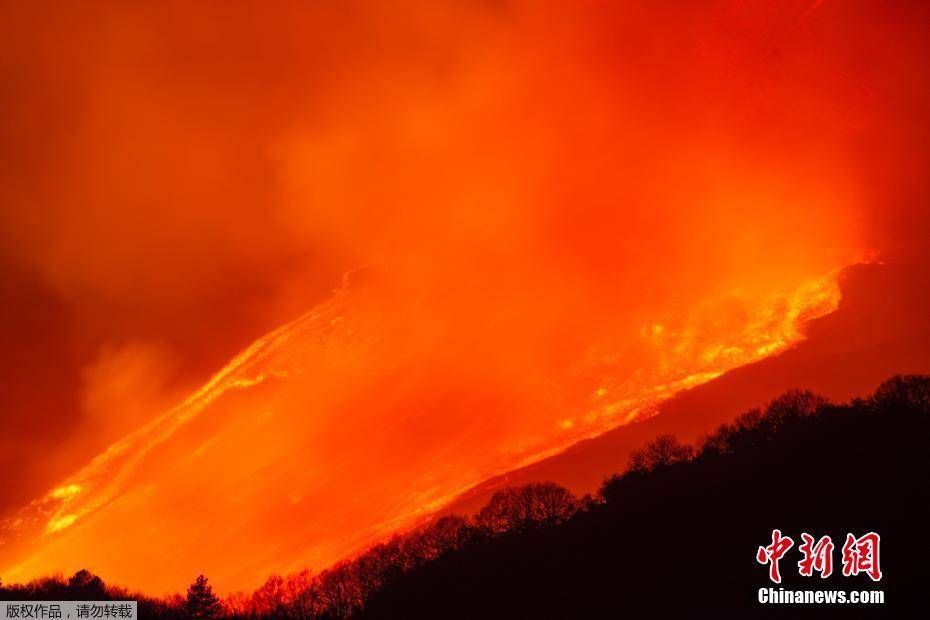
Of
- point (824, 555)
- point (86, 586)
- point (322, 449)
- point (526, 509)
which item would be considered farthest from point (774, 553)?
point (86, 586)

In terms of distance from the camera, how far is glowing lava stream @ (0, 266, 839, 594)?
27734 mm

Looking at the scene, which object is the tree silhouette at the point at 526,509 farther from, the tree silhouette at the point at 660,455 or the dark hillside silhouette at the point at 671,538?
the tree silhouette at the point at 660,455

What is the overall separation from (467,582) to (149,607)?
12394mm

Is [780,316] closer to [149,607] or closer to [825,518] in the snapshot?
[825,518]

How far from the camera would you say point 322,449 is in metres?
29.8

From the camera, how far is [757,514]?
880 inches

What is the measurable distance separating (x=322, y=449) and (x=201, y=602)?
7.76 m

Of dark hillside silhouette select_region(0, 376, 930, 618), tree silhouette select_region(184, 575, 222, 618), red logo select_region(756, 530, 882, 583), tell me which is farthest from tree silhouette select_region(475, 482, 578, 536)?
tree silhouette select_region(184, 575, 222, 618)

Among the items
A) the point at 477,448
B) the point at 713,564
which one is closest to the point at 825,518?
the point at 713,564

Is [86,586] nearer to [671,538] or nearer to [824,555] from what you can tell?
[671,538]

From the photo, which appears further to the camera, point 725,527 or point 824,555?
point 725,527

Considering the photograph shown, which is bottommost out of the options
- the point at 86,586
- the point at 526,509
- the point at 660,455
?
the point at 86,586

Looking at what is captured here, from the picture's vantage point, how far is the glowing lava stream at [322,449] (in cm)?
2773

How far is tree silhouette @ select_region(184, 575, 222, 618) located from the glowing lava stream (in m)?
1.80
